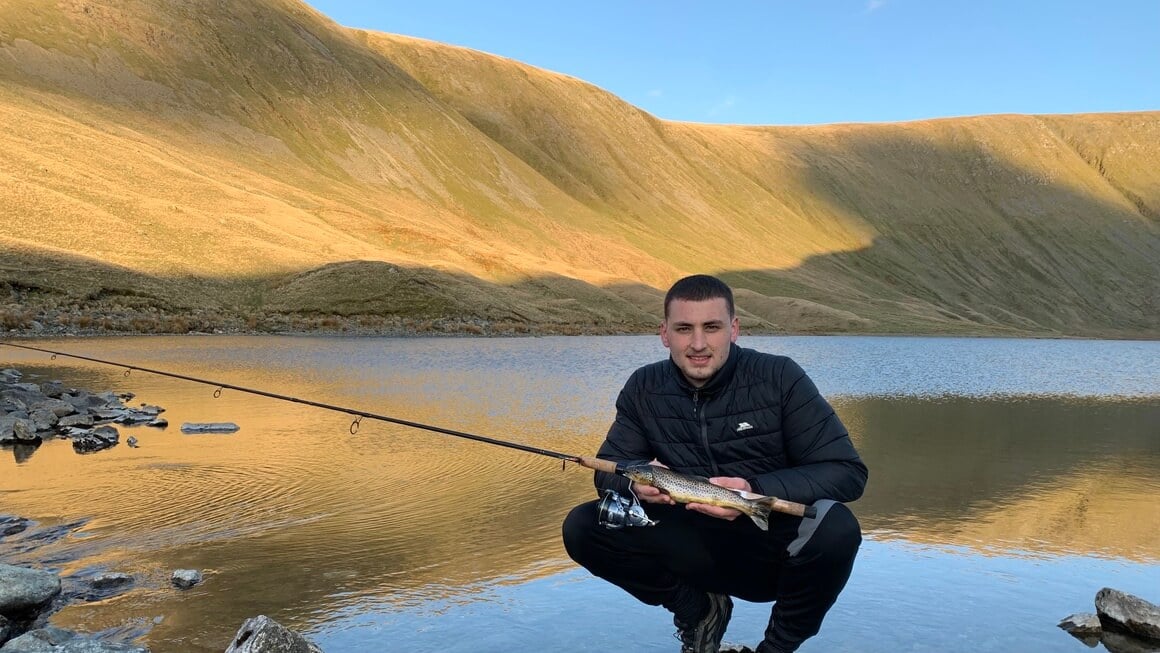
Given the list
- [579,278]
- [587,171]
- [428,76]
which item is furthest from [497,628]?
[428,76]

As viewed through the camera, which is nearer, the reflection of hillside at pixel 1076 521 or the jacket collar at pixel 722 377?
the jacket collar at pixel 722 377

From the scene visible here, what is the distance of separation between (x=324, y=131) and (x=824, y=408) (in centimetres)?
11609

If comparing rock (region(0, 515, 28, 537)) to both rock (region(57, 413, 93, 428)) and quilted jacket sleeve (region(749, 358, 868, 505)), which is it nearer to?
rock (region(57, 413, 93, 428))

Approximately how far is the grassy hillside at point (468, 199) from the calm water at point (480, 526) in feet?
Answer: 108

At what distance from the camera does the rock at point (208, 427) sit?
50.0ft

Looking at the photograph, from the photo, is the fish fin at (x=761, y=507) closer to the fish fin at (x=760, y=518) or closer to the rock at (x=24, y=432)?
the fish fin at (x=760, y=518)

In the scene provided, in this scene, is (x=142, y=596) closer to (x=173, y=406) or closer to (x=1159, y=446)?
(x=173, y=406)

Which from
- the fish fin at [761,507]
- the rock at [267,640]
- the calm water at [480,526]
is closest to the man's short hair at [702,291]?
the fish fin at [761,507]

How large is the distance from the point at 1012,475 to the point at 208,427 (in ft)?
44.1

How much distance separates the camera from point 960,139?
187 metres

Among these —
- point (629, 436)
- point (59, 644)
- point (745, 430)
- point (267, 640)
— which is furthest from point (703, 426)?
point (59, 644)

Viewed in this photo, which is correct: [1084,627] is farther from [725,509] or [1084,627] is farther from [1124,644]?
[725,509]

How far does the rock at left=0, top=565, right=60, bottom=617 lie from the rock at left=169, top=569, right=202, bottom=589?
0.89 m

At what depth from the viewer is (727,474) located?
511 centimetres
